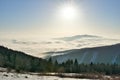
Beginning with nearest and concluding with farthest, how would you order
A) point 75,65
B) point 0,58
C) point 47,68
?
point 47,68, point 0,58, point 75,65

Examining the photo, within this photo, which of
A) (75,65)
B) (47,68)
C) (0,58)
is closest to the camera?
(47,68)

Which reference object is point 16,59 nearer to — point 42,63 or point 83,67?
point 42,63

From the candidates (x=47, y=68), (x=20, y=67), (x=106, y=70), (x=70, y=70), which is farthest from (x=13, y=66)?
(x=106, y=70)

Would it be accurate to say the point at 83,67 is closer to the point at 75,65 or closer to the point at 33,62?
the point at 75,65

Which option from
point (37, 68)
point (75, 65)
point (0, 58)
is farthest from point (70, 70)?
point (0, 58)

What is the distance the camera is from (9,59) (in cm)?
18588

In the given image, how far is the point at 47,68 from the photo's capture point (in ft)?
532

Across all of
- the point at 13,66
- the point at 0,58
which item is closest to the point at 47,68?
the point at 13,66

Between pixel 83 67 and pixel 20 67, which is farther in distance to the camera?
pixel 83 67

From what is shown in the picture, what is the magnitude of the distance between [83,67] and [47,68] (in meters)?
35.8

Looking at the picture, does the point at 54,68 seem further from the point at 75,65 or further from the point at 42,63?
the point at 75,65

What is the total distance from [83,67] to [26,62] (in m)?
35.8

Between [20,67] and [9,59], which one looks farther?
[9,59]

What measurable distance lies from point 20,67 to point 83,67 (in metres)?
41.7
